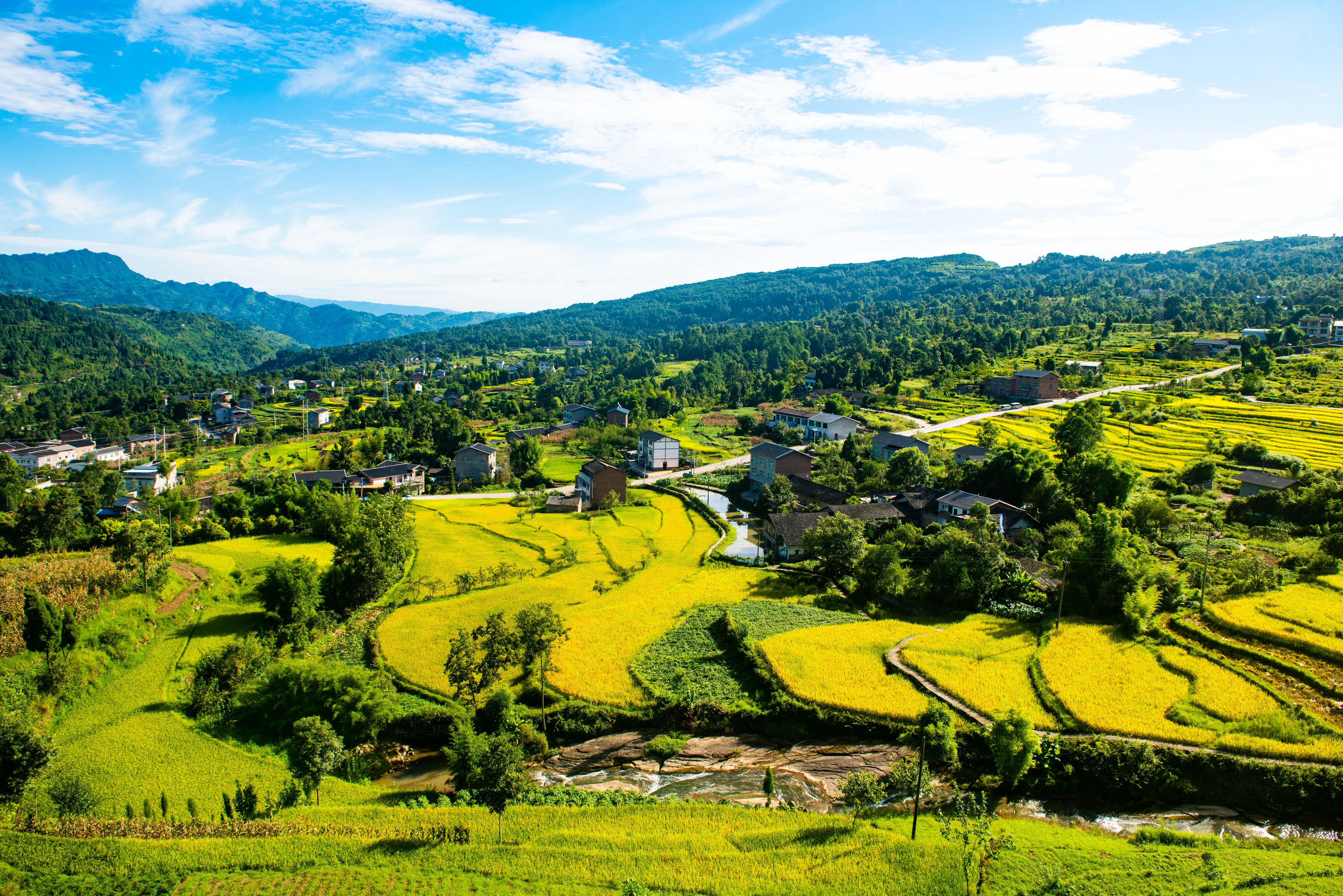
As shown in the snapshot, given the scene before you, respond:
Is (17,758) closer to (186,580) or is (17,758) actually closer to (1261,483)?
(186,580)

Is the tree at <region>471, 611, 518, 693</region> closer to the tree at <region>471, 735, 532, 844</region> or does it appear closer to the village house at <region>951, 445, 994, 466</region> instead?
the tree at <region>471, 735, 532, 844</region>

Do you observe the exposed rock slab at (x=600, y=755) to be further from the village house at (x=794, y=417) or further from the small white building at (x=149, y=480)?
the village house at (x=794, y=417)

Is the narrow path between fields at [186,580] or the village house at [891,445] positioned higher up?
the village house at [891,445]

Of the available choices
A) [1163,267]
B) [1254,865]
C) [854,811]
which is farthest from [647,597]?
[1163,267]

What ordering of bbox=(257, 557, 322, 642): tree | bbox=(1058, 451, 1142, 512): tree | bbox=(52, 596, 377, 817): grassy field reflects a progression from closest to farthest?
bbox=(52, 596, 377, 817): grassy field → bbox=(257, 557, 322, 642): tree → bbox=(1058, 451, 1142, 512): tree

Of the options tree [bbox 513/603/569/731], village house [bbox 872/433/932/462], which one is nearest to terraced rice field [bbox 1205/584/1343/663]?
tree [bbox 513/603/569/731]

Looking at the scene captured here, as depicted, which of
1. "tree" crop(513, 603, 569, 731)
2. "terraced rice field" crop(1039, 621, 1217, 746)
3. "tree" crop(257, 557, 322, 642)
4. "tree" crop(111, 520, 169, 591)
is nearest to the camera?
"terraced rice field" crop(1039, 621, 1217, 746)

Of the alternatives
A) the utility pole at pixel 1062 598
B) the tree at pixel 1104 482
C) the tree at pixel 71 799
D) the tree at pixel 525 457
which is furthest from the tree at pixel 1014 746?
the tree at pixel 525 457
